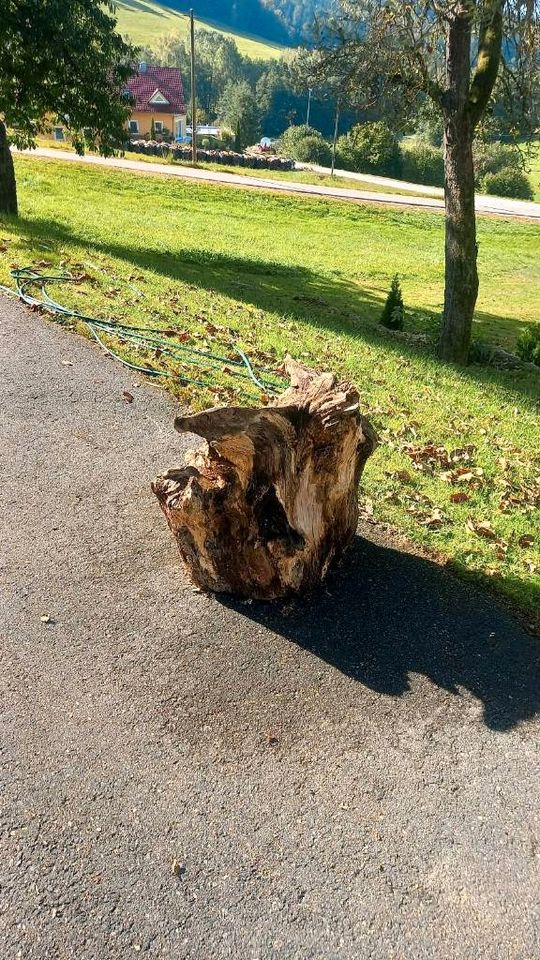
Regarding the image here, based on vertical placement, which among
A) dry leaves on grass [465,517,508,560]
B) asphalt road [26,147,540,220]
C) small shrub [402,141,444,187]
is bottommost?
dry leaves on grass [465,517,508,560]

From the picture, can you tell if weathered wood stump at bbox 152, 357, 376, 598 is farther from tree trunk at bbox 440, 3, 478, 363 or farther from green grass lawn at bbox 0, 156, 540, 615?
tree trunk at bbox 440, 3, 478, 363

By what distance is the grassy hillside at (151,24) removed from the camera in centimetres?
14912

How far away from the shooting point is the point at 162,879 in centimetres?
296

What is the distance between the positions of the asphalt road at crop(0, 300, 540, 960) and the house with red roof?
266 feet

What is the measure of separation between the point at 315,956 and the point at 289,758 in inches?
37.5

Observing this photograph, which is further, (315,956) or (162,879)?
(162,879)

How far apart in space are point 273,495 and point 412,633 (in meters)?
1.35

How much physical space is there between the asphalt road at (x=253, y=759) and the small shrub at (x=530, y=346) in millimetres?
8421

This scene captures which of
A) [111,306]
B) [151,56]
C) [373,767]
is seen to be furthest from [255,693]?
[151,56]

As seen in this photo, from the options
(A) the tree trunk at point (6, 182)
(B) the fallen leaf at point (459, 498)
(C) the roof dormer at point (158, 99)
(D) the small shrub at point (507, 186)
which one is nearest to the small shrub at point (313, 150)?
(D) the small shrub at point (507, 186)

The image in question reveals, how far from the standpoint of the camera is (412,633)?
4453mm

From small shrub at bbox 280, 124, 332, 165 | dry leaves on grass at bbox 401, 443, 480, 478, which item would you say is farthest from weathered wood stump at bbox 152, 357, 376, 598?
small shrub at bbox 280, 124, 332, 165

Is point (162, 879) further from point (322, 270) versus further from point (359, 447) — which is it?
point (322, 270)

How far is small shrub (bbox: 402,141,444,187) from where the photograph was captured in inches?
2373
